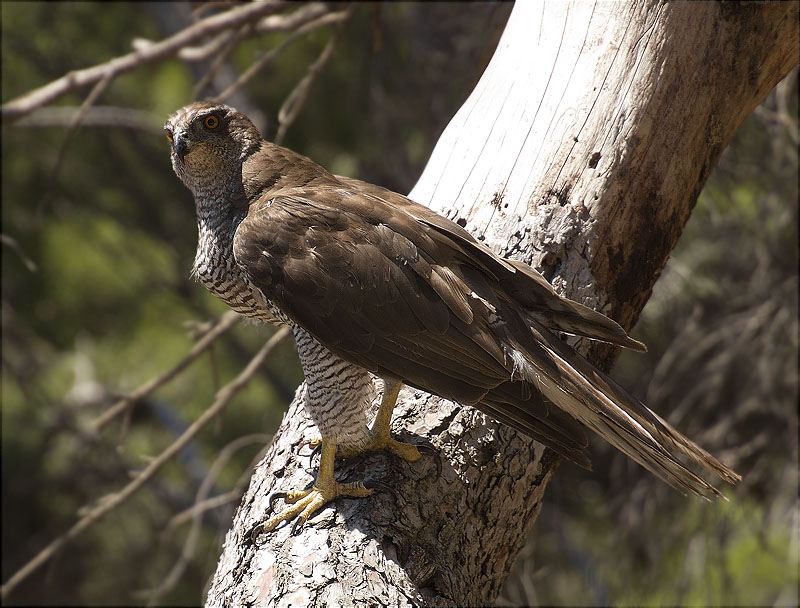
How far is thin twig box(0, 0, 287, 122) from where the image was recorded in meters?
3.71

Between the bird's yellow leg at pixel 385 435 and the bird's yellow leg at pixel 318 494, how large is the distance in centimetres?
9

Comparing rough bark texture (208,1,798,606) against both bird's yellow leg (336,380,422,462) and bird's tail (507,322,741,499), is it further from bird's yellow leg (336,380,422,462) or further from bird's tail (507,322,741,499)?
bird's tail (507,322,741,499)

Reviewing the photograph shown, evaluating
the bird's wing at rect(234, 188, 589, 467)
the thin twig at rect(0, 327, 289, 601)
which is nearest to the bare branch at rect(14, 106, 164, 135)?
the thin twig at rect(0, 327, 289, 601)

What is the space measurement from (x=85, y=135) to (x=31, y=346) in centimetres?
180

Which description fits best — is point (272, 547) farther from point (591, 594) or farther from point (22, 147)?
point (22, 147)

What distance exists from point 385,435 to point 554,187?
36.5 inches

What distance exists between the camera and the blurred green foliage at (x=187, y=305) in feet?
14.2

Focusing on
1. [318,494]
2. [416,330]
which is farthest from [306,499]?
[416,330]

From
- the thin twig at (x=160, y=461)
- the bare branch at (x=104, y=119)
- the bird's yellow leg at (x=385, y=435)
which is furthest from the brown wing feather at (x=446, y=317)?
the bare branch at (x=104, y=119)

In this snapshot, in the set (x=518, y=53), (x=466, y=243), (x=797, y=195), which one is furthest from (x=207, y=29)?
(x=797, y=195)

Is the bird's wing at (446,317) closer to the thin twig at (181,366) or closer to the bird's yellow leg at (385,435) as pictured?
the bird's yellow leg at (385,435)

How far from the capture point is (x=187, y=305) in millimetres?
6621

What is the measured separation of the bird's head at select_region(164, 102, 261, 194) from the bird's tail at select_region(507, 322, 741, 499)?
1.16 metres

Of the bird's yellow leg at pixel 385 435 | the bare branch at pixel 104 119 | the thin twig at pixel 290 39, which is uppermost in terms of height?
the thin twig at pixel 290 39
